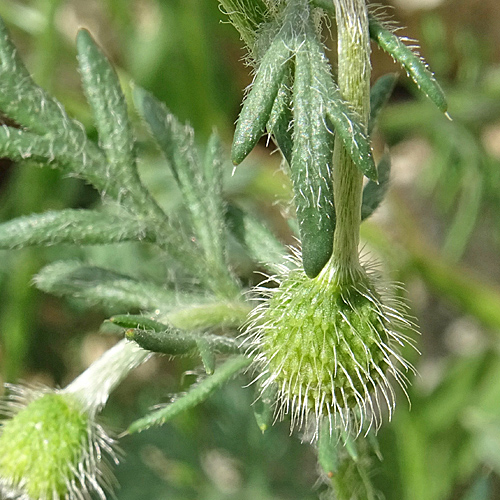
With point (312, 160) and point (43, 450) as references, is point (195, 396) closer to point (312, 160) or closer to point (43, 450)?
point (43, 450)

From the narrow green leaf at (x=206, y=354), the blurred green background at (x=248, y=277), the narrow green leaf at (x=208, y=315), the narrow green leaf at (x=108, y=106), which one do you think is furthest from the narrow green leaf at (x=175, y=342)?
the blurred green background at (x=248, y=277)

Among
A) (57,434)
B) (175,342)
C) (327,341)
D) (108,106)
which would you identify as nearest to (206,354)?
(175,342)

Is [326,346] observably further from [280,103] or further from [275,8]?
[275,8]

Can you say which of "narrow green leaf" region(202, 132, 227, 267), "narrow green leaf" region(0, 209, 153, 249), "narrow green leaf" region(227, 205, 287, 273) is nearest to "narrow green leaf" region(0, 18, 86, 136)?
"narrow green leaf" region(0, 209, 153, 249)

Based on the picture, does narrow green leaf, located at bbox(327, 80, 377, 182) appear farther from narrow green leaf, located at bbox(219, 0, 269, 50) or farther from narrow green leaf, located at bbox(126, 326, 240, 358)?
narrow green leaf, located at bbox(126, 326, 240, 358)

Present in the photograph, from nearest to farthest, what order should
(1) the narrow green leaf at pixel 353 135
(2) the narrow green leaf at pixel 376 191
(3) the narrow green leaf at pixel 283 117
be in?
(1) the narrow green leaf at pixel 353 135 → (3) the narrow green leaf at pixel 283 117 → (2) the narrow green leaf at pixel 376 191

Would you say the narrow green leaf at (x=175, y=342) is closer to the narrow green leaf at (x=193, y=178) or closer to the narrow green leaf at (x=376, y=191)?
the narrow green leaf at (x=193, y=178)
